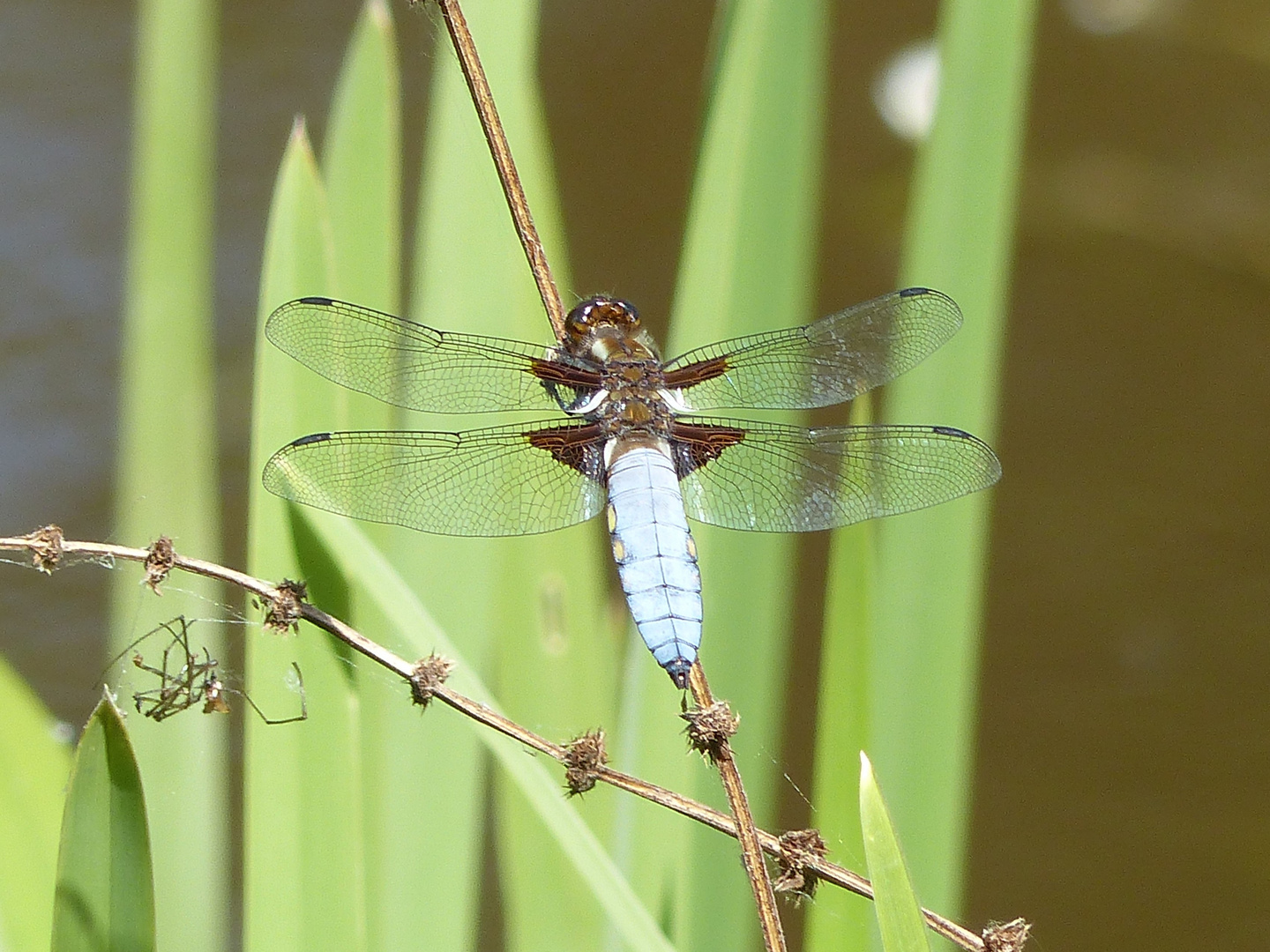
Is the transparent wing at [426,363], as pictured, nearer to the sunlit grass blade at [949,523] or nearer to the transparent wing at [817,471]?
the transparent wing at [817,471]

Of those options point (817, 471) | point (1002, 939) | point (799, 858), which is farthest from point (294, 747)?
point (817, 471)

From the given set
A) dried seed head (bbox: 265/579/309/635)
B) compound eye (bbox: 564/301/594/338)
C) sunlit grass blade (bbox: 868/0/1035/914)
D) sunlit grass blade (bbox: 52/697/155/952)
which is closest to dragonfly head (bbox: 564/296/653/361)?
compound eye (bbox: 564/301/594/338)

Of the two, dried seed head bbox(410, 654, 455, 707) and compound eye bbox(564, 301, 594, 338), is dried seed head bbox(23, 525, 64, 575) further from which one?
compound eye bbox(564, 301, 594, 338)

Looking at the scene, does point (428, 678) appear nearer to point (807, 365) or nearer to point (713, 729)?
point (713, 729)

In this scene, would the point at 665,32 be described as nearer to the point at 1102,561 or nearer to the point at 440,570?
the point at 1102,561

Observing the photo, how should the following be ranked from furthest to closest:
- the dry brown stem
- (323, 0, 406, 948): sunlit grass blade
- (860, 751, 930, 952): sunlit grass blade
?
(323, 0, 406, 948): sunlit grass blade, the dry brown stem, (860, 751, 930, 952): sunlit grass blade

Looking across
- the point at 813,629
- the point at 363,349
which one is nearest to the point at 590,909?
the point at 363,349

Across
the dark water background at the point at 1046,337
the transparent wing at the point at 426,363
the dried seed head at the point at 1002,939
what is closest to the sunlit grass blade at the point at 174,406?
the transparent wing at the point at 426,363
